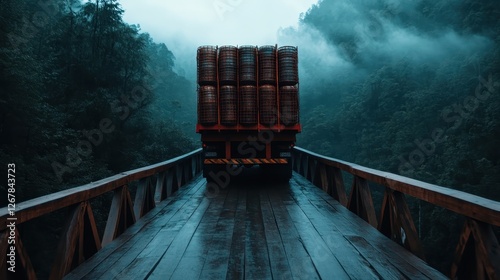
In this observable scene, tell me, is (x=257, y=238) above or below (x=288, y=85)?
below

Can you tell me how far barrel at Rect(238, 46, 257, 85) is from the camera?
8.64 meters

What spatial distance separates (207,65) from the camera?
28.4ft

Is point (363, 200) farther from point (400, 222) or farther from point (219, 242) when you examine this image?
point (219, 242)

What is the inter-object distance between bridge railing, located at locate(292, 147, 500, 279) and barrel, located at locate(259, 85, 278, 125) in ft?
8.36

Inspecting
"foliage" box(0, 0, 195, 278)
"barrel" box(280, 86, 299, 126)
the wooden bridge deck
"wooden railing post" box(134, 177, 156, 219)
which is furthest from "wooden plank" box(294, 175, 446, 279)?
"foliage" box(0, 0, 195, 278)

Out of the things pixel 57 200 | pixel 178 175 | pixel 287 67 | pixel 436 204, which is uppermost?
pixel 287 67

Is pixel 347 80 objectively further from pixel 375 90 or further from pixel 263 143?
pixel 263 143

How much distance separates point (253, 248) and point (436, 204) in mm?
1851

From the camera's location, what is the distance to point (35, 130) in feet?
57.4

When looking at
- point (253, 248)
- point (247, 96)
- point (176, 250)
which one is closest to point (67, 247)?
point (176, 250)

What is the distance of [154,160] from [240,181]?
21.6 m

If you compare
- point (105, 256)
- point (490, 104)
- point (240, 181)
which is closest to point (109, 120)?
point (240, 181)

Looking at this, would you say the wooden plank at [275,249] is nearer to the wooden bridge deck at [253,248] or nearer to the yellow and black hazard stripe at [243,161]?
the wooden bridge deck at [253,248]

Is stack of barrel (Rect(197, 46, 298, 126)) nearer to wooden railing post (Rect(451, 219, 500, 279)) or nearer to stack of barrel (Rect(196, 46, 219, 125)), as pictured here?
stack of barrel (Rect(196, 46, 219, 125))
